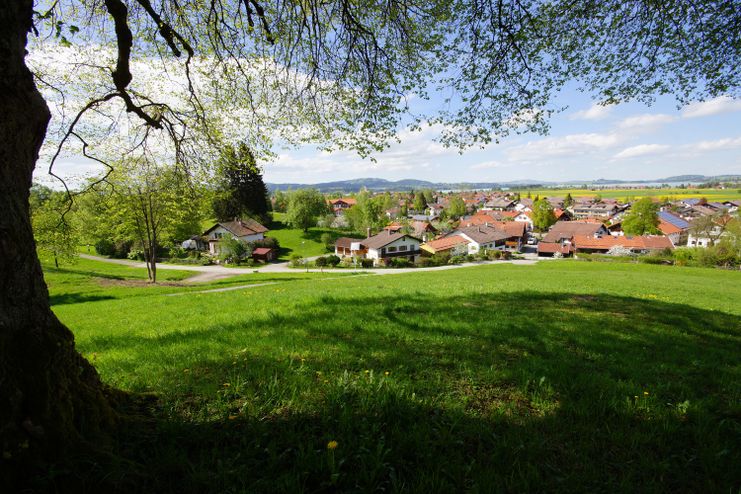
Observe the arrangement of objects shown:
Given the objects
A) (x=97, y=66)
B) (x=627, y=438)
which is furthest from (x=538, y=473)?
(x=97, y=66)

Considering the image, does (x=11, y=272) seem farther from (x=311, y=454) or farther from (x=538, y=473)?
(x=538, y=473)

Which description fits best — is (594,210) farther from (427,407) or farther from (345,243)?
(427,407)

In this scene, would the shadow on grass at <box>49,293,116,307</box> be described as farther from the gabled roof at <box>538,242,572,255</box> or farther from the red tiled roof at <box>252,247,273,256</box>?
the gabled roof at <box>538,242,572,255</box>

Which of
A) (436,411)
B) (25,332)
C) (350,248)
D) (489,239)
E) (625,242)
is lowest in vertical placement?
(625,242)

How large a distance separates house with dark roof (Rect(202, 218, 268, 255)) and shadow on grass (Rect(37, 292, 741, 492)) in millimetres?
57127

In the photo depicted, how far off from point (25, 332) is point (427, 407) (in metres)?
3.40

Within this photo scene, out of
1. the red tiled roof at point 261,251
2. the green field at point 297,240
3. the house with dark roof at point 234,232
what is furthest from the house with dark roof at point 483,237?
the house with dark roof at point 234,232

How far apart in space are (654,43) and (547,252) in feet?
228

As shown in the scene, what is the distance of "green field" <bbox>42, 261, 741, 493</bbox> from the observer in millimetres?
2395

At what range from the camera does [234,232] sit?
195ft

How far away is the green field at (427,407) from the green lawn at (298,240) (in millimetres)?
54333

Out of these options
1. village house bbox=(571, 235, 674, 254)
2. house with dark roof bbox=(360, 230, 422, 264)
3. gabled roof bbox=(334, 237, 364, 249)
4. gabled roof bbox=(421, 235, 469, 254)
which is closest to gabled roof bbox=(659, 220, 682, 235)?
village house bbox=(571, 235, 674, 254)

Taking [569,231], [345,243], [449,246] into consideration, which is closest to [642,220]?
[569,231]

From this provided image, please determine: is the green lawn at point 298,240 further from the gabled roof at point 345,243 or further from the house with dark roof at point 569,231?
the house with dark roof at point 569,231
